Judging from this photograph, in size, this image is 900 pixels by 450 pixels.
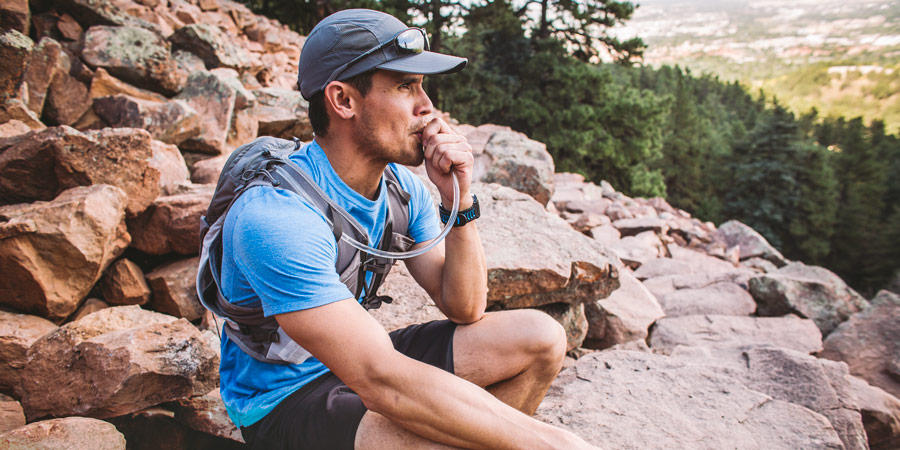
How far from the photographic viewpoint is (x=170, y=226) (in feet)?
11.3

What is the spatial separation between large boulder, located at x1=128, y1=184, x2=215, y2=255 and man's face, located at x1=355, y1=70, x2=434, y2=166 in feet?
7.27

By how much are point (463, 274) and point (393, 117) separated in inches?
27.1

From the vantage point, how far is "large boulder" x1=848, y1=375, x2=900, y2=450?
135 inches

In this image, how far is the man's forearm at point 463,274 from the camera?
1974 millimetres

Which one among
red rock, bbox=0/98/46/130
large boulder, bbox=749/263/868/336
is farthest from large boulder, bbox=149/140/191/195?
large boulder, bbox=749/263/868/336

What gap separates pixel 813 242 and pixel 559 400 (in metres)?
33.5

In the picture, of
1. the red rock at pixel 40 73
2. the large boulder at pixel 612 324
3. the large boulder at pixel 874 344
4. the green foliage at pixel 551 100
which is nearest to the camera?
the large boulder at pixel 612 324

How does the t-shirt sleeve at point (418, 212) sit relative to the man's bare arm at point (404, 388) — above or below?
above

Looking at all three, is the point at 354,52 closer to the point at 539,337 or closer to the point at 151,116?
the point at 539,337

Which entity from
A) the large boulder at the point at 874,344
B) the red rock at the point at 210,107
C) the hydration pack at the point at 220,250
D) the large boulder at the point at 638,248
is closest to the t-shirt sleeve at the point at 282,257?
the hydration pack at the point at 220,250

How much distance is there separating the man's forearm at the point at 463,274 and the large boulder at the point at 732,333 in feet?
10.1

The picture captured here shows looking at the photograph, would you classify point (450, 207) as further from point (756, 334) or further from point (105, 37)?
point (105, 37)

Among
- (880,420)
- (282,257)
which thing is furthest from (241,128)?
(880,420)

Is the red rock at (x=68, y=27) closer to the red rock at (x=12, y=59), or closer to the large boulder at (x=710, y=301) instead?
the red rock at (x=12, y=59)
